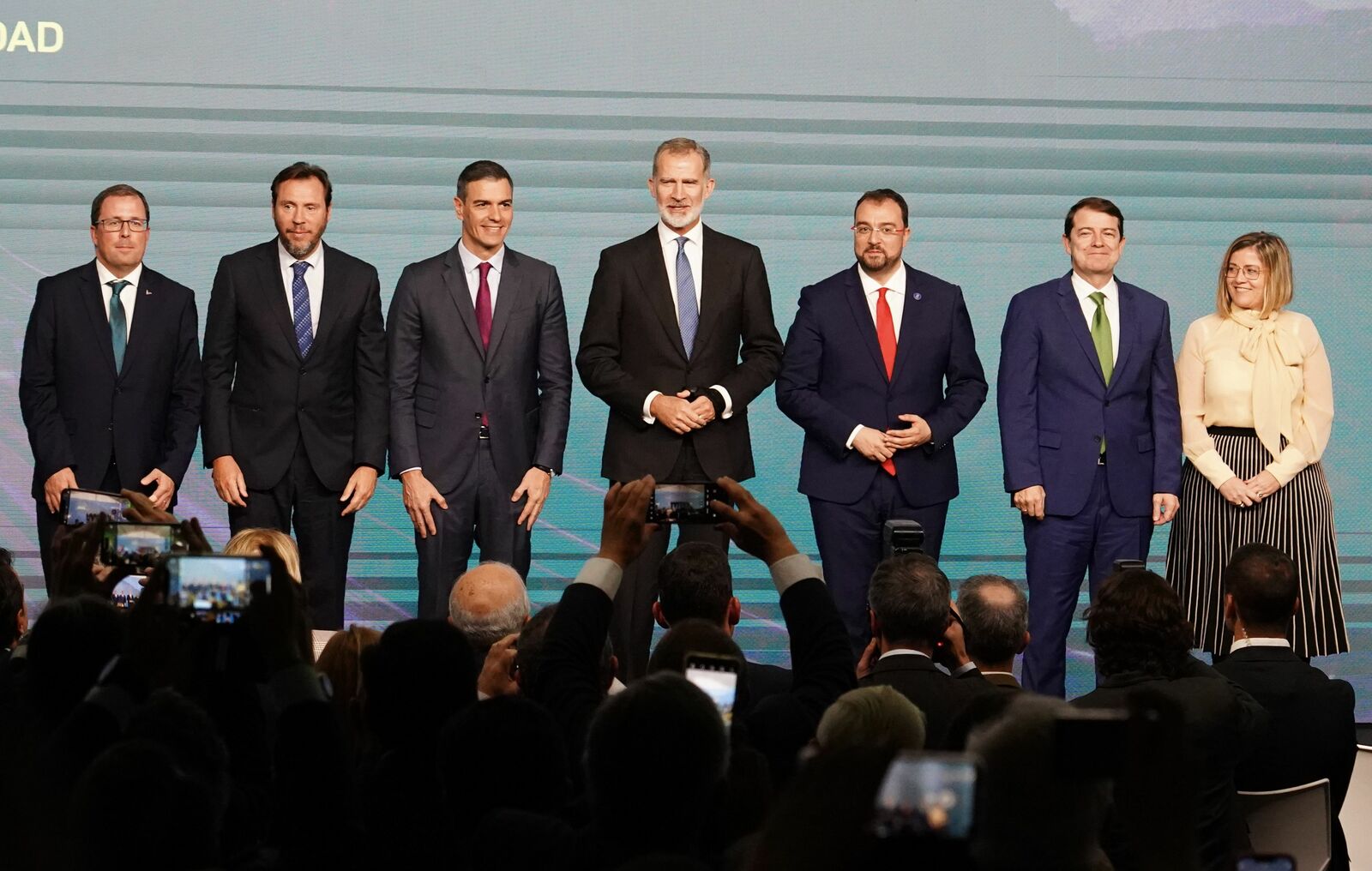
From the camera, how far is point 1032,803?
5.15ft

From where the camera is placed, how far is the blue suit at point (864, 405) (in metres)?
4.83

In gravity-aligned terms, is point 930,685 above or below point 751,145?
below

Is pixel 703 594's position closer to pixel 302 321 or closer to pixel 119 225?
pixel 302 321

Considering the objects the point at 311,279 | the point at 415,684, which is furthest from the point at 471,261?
the point at 415,684

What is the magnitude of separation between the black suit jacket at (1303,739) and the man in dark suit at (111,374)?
9.91 feet

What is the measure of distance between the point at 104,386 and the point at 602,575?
2.93 meters

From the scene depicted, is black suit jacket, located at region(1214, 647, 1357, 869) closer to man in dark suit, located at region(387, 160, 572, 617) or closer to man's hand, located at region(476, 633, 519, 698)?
man's hand, located at region(476, 633, 519, 698)

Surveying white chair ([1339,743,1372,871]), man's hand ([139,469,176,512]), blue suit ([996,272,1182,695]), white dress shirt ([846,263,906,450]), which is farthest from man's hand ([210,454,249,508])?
white chair ([1339,743,1372,871])

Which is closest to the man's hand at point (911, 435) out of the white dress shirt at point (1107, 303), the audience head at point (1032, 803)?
the white dress shirt at point (1107, 303)

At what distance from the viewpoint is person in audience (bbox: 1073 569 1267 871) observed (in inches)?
109

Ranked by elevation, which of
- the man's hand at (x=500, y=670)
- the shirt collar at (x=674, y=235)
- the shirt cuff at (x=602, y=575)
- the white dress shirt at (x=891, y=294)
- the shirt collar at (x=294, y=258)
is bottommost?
the man's hand at (x=500, y=670)

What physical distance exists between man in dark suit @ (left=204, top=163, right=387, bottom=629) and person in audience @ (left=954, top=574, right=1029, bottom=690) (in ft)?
7.01

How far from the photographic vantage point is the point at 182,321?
4945 millimetres

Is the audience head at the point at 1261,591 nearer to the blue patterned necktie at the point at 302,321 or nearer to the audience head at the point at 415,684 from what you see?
the audience head at the point at 415,684
